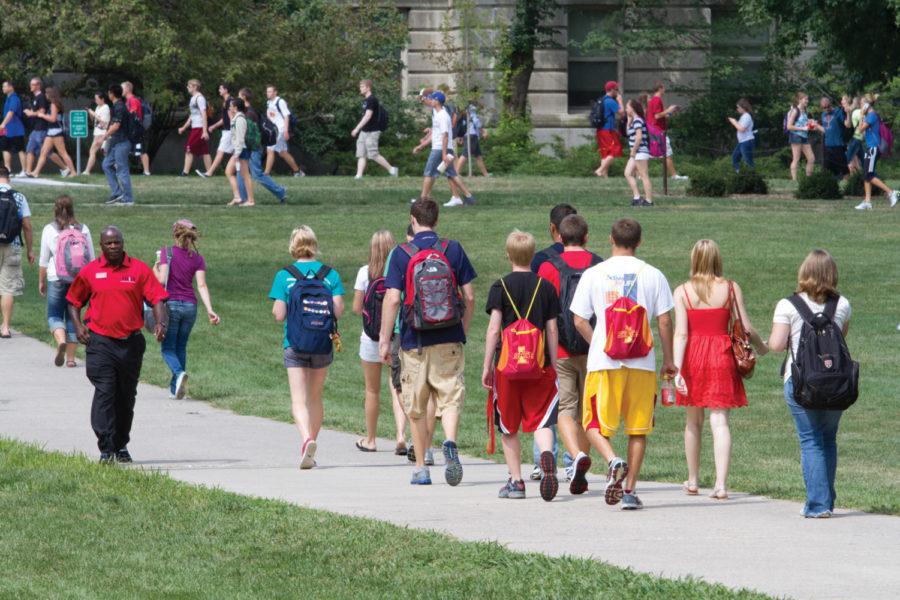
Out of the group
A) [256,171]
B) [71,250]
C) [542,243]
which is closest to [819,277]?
[71,250]

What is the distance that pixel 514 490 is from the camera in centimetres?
999

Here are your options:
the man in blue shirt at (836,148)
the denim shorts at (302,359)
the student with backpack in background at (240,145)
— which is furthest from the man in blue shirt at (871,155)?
the denim shorts at (302,359)

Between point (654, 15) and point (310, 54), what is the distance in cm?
953

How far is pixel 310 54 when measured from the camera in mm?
39375

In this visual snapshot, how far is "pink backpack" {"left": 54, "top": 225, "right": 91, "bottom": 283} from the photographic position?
15734 mm

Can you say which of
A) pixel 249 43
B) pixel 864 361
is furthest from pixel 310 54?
pixel 864 361

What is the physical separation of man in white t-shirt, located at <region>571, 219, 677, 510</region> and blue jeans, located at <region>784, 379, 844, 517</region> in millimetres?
797

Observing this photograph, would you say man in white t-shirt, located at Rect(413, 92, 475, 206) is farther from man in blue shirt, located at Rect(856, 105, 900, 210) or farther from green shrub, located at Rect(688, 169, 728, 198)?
man in blue shirt, located at Rect(856, 105, 900, 210)

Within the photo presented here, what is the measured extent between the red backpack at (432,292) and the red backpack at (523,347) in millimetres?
416

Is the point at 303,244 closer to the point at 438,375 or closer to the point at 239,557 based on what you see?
the point at 438,375

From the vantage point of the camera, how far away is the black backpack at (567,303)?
33.8 feet

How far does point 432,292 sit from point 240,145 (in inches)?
613

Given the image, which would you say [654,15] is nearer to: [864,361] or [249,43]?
[249,43]

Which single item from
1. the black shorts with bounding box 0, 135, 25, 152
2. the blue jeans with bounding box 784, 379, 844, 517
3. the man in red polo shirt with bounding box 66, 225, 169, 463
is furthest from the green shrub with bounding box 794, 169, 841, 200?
the blue jeans with bounding box 784, 379, 844, 517
